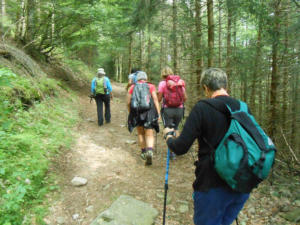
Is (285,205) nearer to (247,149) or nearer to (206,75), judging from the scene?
(247,149)

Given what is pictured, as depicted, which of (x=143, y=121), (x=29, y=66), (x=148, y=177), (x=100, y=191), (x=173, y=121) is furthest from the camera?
(x=29, y=66)

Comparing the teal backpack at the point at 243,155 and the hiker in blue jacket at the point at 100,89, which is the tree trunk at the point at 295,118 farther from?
the hiker in blue jacket at the point at 100,89

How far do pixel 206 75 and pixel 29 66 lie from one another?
8.08 m

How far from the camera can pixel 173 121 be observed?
17.1ft

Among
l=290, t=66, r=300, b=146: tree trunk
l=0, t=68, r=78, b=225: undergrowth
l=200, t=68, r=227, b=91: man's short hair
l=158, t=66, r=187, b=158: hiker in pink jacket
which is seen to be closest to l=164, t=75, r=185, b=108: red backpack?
l=158, t=66, r=187, b=158: hiker in pink jacket

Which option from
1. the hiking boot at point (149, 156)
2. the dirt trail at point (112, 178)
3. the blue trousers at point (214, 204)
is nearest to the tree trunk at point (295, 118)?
the dirt trail at point (112, 178)

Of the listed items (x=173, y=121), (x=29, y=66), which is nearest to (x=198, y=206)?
(x=173, y=121)

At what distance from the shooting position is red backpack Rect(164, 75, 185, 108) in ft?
15.9

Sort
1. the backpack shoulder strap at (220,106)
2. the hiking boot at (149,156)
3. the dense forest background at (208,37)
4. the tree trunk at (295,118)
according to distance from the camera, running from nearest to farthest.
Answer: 1. the backpack shoulder strap at (220,106)
2. the hiking boot at (149,156)
3. the dense forest background at (208,37)
4. the tree trunk at (295,118)

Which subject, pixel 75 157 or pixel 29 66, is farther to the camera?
pixel 29 66

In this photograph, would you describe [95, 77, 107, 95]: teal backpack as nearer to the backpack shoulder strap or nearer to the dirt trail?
the dirt trail

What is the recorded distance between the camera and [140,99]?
4.59 metres

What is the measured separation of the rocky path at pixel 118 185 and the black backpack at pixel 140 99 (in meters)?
1.39

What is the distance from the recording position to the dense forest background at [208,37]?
5435mm
